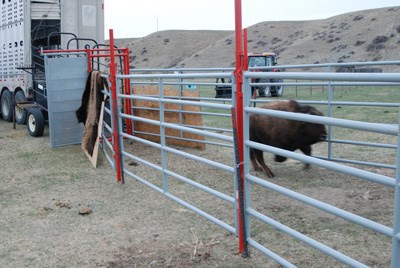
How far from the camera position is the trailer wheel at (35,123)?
10500mm

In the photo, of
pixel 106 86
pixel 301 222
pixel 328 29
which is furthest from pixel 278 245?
pixel 328 29

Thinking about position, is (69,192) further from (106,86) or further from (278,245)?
(278,245)

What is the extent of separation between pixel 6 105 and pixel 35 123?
3.62 meters

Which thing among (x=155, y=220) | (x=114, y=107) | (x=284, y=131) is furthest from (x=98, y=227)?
(x=284, y=131)

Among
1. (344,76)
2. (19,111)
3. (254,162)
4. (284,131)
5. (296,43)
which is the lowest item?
(254,162)

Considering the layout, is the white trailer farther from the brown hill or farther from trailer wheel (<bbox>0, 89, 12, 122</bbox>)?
the brown hill

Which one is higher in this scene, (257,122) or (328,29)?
(328,29)

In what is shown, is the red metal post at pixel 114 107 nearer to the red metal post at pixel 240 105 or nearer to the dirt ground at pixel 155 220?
the dirt ground at pixel 155 220

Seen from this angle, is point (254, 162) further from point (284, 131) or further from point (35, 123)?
point (35, 123)

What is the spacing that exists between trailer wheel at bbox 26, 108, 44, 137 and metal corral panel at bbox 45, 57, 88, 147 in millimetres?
1553

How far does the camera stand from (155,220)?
5180 millimetres

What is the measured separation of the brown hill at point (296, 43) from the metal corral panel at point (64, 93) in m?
40.1

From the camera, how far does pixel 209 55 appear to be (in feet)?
209

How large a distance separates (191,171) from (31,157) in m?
3.01
